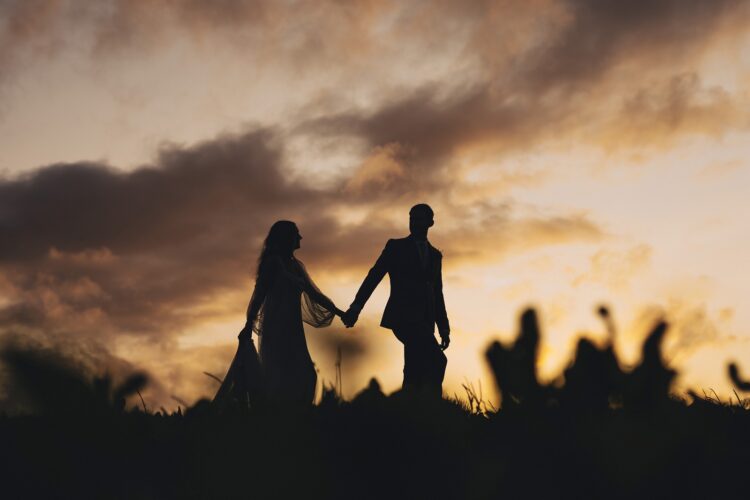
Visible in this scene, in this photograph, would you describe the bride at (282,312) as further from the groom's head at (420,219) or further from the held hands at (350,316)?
the groom's head at (420,219)

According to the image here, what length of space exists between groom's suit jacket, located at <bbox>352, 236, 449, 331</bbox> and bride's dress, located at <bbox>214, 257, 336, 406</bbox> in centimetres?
93

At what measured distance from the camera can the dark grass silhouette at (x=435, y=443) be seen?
3.47 ft

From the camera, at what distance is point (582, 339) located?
1098 mm

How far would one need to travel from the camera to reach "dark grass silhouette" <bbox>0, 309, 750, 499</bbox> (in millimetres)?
1058

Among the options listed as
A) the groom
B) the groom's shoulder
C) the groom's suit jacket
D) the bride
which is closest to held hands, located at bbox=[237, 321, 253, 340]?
Answer: the bride

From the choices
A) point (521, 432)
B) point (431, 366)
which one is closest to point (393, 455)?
point (521, 432)


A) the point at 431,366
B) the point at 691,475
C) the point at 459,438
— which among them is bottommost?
the point at 691,475

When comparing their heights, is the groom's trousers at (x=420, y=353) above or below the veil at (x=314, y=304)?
below

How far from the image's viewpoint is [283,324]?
992 centimetres

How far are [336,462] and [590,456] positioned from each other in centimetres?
42

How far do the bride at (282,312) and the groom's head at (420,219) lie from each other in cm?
157

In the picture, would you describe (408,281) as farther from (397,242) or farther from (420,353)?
(420,353)

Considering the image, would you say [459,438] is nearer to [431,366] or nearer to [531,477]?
[531,477]

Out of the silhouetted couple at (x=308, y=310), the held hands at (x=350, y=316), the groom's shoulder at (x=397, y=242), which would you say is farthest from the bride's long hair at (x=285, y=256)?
the groom's shoulder at (x=397, y=242)
